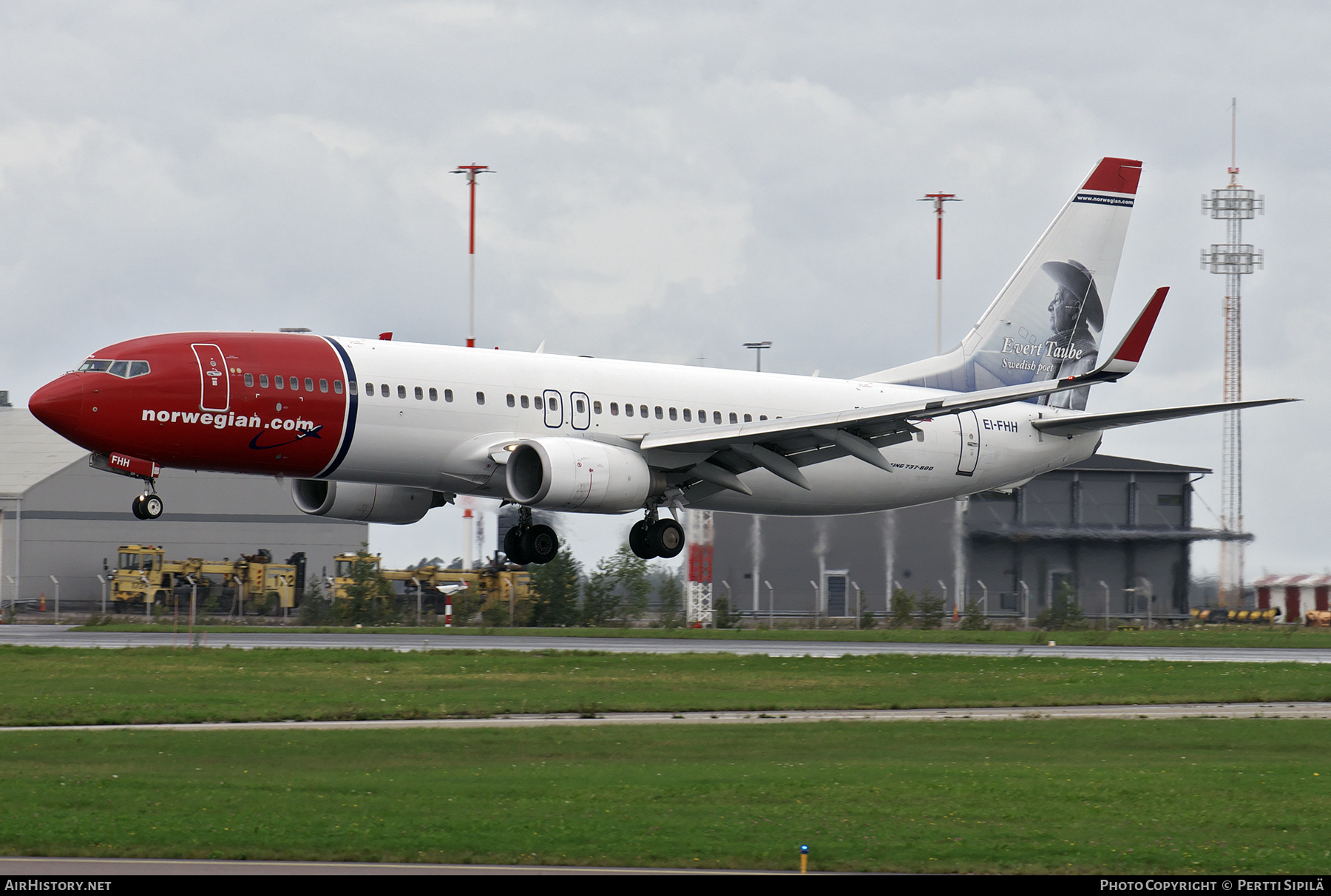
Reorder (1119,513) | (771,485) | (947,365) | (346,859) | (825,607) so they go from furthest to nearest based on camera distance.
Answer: (1119,513) < (825,607) < (947,365) < (771,485) < (346,859)

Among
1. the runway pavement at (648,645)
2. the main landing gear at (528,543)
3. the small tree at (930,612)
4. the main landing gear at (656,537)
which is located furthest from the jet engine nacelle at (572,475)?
the small tree at (930,612)

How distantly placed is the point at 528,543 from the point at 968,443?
12.8 meters

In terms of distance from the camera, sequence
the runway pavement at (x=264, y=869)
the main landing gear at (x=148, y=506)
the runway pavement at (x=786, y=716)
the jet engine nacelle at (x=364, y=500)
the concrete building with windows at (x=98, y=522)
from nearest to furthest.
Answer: the runway pavement at (x=264, y=869), the runway pavement at (x=786, y=716), the main landing gear at (x=148, y=506), the jet engine nacelle at (x=364, y=500), the concrete building with windows at (x=98, y=522)

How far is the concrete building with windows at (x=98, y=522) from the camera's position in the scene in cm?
7462

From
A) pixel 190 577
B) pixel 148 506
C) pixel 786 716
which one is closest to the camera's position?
pixel 786 716

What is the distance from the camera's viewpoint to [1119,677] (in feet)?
124

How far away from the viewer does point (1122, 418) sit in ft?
132

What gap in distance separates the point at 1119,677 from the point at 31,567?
180 feet

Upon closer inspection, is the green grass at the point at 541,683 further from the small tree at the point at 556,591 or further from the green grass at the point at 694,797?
the small tree at the point at 556,591

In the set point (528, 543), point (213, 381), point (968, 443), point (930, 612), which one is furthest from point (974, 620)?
point (213, 381)

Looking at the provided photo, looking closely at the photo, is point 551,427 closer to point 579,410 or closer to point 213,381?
point 579,410

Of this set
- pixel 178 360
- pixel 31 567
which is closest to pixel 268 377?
pixel 178 360

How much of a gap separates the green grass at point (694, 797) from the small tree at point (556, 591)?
36287 millimetres

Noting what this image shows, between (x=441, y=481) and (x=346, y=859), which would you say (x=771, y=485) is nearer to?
(x=441, y=481)
